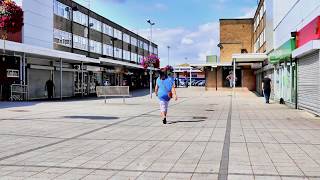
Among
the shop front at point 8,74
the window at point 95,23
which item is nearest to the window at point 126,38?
the window at point 95,23

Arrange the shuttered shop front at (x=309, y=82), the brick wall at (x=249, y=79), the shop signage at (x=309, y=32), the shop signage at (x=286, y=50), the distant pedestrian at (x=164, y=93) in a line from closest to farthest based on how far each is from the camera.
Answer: the distant pedestrian at (x=164, y=93), the shop signage at (x=309, y=32), the shuttered shop front at (x=309, y=82), the shop signage at (x=286, y=50), the brick wall at (x=249, y=79)

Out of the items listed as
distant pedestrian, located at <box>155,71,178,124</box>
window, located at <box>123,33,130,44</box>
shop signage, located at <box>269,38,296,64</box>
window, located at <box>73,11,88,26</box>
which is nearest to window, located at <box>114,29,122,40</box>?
window, located at <box>123,33,130,44</box>

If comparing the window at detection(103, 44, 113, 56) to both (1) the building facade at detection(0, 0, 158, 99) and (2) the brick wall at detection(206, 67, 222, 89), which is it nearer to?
(1) the building facade at detection(0, 0, 158, 99)

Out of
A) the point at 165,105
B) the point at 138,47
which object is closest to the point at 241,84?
the point at 138,47

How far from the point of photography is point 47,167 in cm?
703

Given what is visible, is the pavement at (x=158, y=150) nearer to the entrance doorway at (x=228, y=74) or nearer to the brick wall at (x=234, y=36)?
the entrance doorway at (x=228, y=74)

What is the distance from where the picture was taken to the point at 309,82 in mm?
18281

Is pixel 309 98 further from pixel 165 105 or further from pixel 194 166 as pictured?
A: pixel 194 166

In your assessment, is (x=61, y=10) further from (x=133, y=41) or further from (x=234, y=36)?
(x=133, y=41)

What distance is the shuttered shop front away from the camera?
54.7ft

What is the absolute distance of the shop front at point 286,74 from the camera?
72.7 ft

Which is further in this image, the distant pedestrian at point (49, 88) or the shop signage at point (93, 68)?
the shop signage at point (93, 68)

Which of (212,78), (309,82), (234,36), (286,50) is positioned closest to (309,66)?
(309,82)

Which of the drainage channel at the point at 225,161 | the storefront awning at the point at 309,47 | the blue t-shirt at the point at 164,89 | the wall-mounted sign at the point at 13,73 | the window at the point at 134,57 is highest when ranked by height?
the window at the point at 134,57
